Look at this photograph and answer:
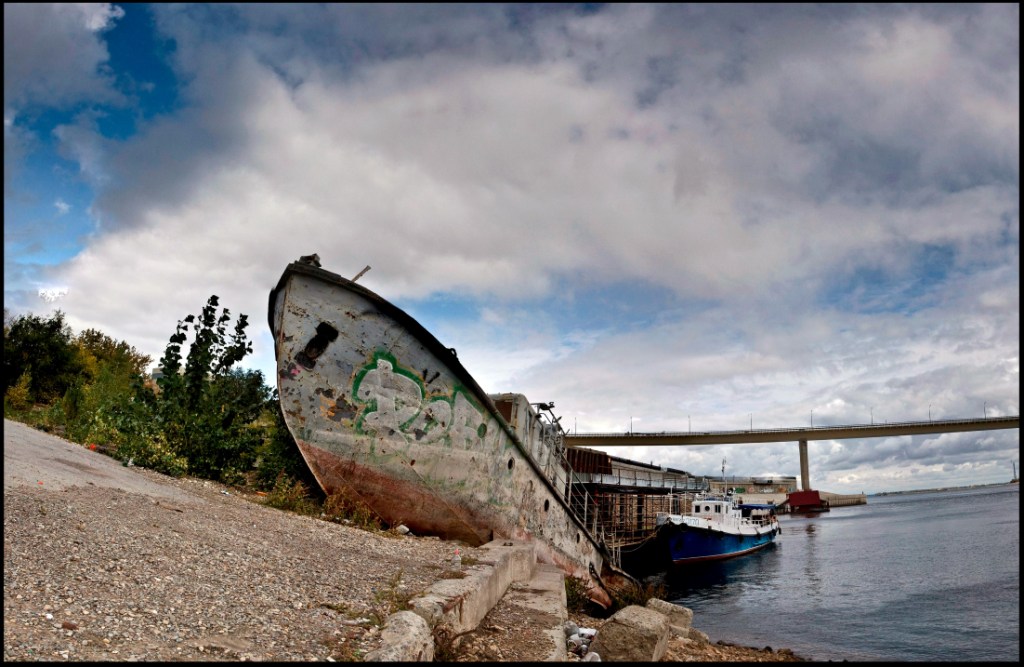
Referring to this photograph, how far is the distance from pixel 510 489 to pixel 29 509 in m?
7.32

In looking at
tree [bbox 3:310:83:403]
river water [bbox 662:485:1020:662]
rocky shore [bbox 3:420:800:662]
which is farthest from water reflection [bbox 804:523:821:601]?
tree [bbox 3:310:83:403]

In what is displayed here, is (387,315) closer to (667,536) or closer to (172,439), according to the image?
(172,439)

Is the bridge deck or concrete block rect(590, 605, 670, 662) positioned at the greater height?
the bridge deck

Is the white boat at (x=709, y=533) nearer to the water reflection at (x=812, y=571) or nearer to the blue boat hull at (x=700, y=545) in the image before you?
the blue boat hull at (x=700, y=545)

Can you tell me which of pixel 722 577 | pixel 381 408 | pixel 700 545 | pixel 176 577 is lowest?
pixel 722 577

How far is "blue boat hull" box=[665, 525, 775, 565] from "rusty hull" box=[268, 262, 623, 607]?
70.0 ft

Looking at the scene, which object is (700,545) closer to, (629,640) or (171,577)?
(629,640)

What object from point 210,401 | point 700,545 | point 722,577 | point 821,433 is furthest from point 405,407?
point 821,433

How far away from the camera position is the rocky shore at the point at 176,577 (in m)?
3.68

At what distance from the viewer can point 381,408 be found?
996 centimetres

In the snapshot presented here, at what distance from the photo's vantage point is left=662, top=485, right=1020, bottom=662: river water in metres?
12.9

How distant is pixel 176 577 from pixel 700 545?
29.6m

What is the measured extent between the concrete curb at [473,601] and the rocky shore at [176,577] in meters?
0.17

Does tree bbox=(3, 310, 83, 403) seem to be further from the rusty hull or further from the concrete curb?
the concrete curb
